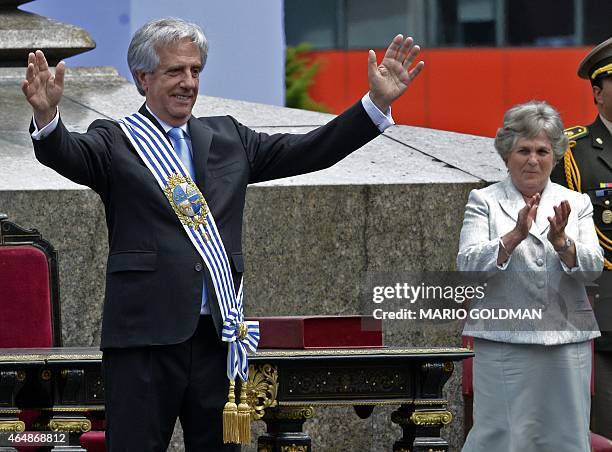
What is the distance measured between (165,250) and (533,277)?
1.64m

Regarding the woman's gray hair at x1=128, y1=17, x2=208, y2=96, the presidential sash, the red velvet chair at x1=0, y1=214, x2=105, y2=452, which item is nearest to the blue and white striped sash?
the presidential sash

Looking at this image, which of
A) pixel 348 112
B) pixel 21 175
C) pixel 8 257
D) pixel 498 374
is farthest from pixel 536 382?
pixel 21 175

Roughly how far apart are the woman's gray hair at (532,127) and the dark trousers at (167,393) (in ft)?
5.34

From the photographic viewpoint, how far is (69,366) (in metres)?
5.52

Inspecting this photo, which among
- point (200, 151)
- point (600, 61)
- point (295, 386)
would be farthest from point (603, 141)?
point (200, 151)

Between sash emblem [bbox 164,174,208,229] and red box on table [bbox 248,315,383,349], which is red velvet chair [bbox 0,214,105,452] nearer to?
red box on table [bbox 248,315,383,349]

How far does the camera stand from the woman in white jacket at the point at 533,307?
5.88m

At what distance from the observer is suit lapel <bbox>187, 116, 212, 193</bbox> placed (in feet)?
15.8

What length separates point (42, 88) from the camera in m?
4.57

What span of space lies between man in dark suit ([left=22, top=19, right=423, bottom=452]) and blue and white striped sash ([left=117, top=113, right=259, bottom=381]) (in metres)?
0.02

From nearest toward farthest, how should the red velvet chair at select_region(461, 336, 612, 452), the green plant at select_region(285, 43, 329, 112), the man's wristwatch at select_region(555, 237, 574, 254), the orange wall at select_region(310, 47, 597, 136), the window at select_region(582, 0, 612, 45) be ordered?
the man's wristwatch at select_region(555, 237, 574, 254)
the red velvet chair at select_region(461, 336, 612, 452)
the orange wall at select_region(310, 47, 597, 136)
the green plant at select_region(285, 43, 329, 112)
the window at select_region(582, 0, 612, 45)

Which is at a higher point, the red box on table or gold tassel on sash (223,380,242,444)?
the red box on table

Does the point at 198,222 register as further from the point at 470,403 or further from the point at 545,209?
the point at 470,403

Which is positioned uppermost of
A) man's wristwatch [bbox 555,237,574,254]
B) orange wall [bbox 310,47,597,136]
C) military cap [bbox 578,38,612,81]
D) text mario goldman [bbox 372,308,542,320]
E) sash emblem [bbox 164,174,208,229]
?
orange wall [bbox 310,47,597,136]
